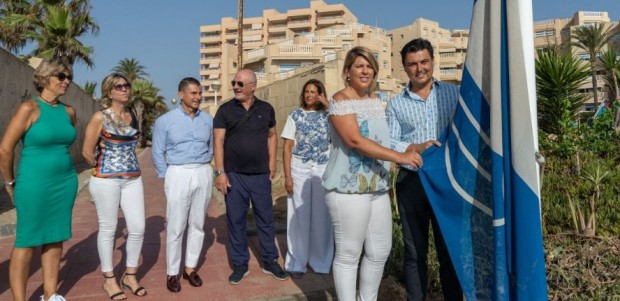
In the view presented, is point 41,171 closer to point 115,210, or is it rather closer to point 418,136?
point 115,210

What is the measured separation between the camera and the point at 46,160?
9.52 ft

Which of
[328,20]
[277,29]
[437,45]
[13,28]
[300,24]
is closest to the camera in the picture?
[13,28]

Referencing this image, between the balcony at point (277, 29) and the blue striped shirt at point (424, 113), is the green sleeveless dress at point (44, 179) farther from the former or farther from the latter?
the balcony at point (277, 29)

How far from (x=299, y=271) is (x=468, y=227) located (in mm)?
2064

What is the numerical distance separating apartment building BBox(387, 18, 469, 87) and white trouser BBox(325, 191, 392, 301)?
189ft

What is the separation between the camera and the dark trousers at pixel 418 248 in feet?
8.61

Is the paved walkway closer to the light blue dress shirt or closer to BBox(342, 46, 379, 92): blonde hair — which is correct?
the light blue dress shirt

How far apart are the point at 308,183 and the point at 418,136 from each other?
1.56m

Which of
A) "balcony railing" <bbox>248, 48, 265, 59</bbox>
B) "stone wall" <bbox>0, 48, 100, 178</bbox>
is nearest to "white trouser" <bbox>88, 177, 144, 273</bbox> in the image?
"stone wall" <bbox>0, 48, 100, 178</bbox>

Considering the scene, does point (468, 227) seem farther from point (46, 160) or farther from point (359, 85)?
point (46, 160)

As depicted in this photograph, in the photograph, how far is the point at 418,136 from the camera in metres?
2.60

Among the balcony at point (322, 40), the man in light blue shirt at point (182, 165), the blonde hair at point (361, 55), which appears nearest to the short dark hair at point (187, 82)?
the man in light blue shirt at point (182, 165)

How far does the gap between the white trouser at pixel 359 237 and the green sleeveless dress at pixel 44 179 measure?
6.29 feet

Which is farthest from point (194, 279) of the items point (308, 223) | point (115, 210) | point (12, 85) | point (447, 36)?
point (447, 36)
